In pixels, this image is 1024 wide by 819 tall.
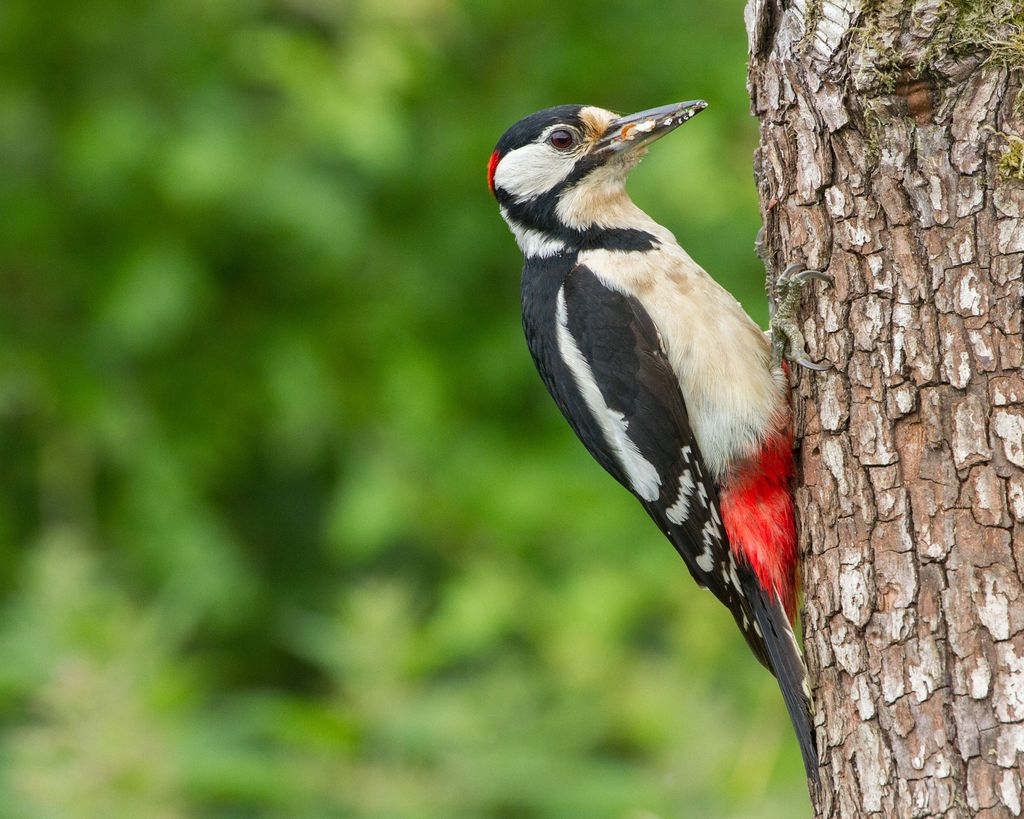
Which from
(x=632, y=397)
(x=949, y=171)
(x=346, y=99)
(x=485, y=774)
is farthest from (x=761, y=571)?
(x=346, y=99)

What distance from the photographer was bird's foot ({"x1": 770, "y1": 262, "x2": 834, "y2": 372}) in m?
2.54

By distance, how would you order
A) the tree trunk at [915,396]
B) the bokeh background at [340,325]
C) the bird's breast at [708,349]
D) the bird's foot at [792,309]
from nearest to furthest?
the tree trunk at [915,396]
the bird's foot at [792,309]
the bird's breast at [708,349]
the bokeh background at [340,325]

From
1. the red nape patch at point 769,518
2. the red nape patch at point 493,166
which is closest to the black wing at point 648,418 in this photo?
the red nape patch at point 769,518

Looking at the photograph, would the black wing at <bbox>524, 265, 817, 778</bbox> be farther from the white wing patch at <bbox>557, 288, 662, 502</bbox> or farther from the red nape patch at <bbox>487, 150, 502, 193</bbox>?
the red nape patch at <bbox>487, 150, 502, 193</bbox>

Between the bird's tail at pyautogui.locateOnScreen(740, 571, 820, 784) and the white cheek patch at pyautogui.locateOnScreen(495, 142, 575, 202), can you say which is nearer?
the bird's tail at pyautogui.locateOnScreen(740, 571, 820, 784)

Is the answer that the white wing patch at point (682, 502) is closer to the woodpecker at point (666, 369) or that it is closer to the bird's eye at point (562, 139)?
the woodpecker at point (666, 369)

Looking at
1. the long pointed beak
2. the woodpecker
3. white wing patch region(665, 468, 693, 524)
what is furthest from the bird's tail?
the long pointed beak

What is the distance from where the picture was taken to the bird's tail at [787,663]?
8.56 feet

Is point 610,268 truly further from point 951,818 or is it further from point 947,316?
point 951,818

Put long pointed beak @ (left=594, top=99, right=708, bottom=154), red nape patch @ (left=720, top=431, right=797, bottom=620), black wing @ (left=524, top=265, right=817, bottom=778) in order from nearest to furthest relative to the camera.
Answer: red nape patch @ (left=720, top=431, right=797, bottom=620)
black wing @ (left=524, top=265, right=817, bottom=778)
long pointed beak @ (left=594, top=99, right=708, bottom=154)

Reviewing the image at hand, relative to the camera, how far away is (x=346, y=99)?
5.27 meters

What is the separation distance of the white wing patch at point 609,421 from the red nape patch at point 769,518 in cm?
26

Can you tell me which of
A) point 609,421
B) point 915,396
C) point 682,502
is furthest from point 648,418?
point 915,396

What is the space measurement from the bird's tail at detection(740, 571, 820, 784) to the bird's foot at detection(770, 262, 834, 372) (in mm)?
574
